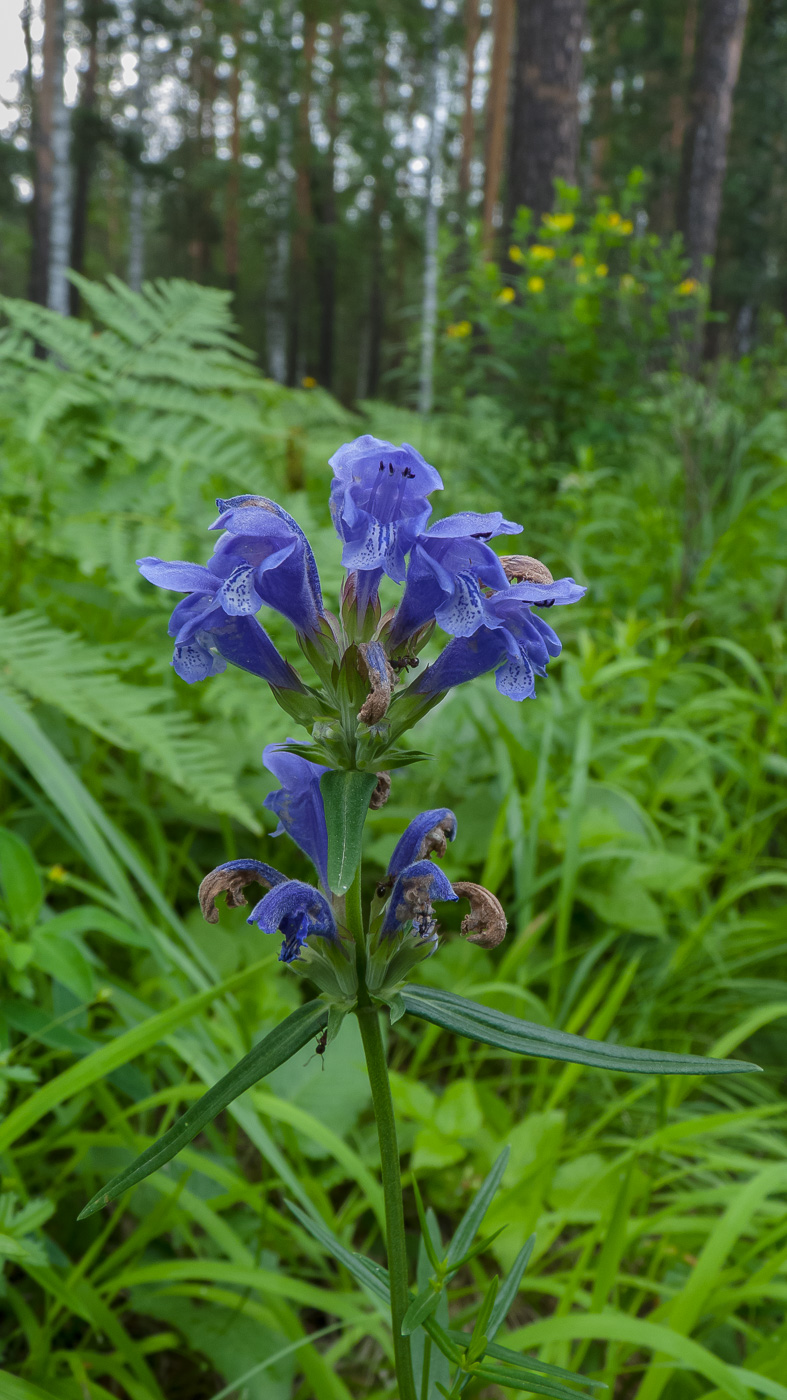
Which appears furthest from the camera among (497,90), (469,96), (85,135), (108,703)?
(469,96)

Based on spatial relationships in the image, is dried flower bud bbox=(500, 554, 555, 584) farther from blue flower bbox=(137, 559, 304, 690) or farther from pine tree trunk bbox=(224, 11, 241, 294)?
pine tree trunk bbox=(224, 11, 241, 294)

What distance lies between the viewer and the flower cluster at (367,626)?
748mm

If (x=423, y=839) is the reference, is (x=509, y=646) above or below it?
above

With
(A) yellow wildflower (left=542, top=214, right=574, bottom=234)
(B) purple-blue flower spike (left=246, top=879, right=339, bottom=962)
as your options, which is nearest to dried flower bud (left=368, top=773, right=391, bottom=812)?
(B) purple-blue flower spike (left=246, top=879, right=339, bottom=962)

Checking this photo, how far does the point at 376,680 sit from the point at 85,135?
20.7 meters

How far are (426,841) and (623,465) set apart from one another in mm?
4374

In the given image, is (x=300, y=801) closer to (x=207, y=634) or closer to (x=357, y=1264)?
(x=207, y=634)

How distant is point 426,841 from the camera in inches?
36.3

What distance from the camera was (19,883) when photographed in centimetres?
125

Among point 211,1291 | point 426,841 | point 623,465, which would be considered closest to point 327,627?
point 426,841

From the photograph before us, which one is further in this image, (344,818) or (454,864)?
(454,864)

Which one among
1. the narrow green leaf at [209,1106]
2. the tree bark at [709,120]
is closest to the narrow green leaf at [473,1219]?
the narrow green leaf at [209,1106]

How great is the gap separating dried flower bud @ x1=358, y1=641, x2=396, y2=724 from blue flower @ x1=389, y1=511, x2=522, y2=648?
0.06 m

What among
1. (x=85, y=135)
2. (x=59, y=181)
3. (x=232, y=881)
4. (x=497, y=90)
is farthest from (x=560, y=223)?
(x=85, y=135)
